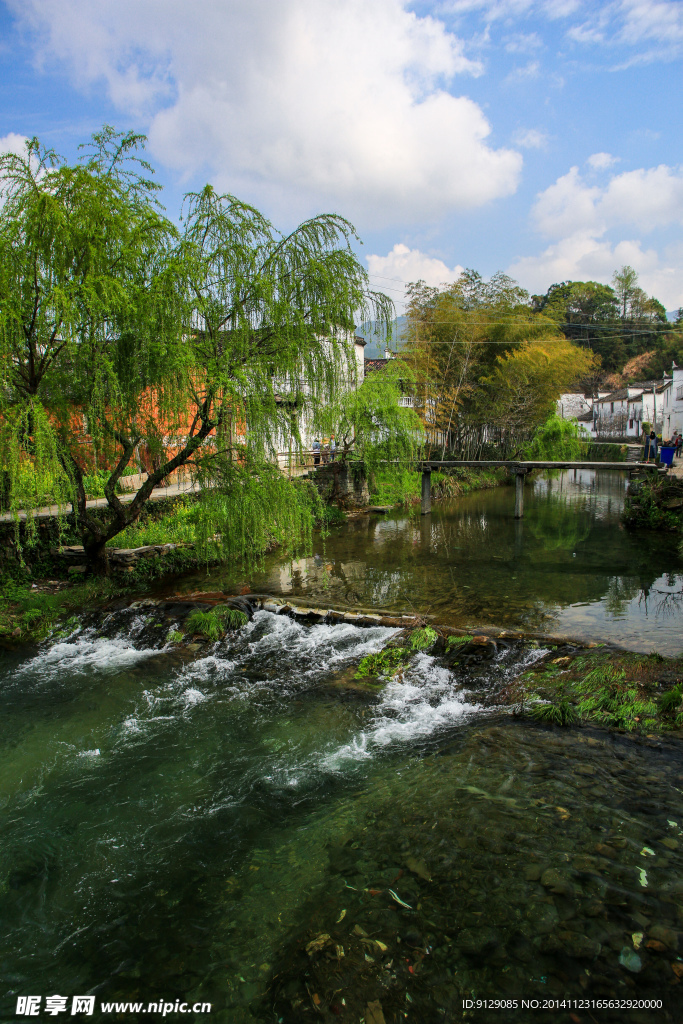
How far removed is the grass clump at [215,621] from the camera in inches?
359

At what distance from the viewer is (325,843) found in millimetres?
4484

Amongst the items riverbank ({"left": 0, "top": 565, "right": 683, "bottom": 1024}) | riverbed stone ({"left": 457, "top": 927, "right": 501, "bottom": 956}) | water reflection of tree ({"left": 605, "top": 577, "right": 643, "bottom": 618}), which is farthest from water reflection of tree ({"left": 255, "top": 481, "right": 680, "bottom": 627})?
riverbed stone ({"left": 457, "top": 927, "right": 501, "bottom": 956})

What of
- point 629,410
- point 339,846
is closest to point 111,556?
point 339,846

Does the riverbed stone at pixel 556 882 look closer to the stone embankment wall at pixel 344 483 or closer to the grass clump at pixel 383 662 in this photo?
the grass clump at pixel 383 662

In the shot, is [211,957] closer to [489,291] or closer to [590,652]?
[590,652]

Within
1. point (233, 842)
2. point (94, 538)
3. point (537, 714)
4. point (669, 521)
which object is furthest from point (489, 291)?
point (233, 842)

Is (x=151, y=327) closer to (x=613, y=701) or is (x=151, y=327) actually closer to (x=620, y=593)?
(x=613, y=701)

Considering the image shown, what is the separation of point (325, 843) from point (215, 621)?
17.4 feet

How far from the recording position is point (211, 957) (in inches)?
139

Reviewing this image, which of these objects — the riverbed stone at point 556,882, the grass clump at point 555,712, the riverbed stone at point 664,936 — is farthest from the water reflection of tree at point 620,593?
the riverbed stone at point 664,936

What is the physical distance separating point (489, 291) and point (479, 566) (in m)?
24.5

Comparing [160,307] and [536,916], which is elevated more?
[160,307]

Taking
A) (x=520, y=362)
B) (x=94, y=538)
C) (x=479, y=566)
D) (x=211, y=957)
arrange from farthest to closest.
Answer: (x=520, y=362) → (x=479, y=566) → (x=94, y=538) → (x=211, y=957)

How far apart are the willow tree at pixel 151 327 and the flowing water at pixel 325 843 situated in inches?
136
